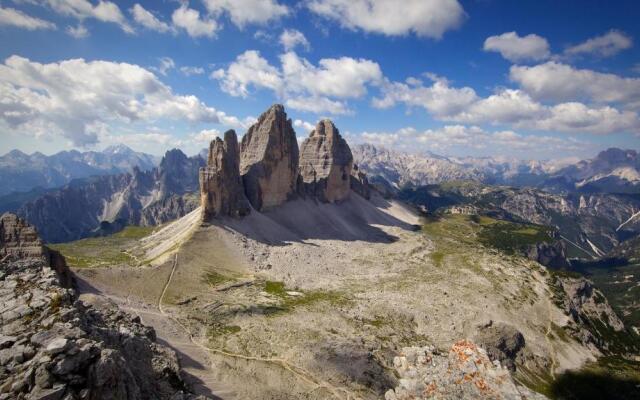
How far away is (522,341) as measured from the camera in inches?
2913

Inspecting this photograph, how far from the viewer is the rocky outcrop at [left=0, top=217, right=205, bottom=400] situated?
16.9 meters

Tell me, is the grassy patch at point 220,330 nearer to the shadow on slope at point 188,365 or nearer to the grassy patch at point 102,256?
the shadow on slope at point 188,365

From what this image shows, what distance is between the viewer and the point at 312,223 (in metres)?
148

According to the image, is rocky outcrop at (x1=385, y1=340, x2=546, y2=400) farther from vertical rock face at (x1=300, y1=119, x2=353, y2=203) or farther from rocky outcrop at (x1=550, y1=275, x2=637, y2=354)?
vertical rock face at (x1=300, y1=119, x2=353, y2=203)

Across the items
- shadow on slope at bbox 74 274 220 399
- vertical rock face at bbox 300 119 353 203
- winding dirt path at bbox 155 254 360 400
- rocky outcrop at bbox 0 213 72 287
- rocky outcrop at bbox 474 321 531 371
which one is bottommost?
rocky outcrop at bbox 474 321 531 371

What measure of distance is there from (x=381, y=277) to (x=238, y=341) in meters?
55.1

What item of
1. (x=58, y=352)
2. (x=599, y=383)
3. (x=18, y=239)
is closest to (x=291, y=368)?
(x=58, y=352)

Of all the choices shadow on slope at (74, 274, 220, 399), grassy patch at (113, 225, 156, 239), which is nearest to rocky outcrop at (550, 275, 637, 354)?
shadow on slope at (74, 274, 220, 399)

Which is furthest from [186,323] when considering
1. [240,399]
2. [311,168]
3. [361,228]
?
[311,168]

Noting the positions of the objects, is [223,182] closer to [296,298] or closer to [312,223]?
[312,223]

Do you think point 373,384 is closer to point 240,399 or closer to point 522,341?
point 240,399

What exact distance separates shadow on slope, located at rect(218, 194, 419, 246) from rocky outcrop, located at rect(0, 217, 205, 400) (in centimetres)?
8245

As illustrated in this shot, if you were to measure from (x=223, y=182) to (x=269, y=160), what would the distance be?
31.9 metres

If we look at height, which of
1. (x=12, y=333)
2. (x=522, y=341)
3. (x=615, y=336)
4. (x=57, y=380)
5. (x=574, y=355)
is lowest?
(x=615, y=336)
